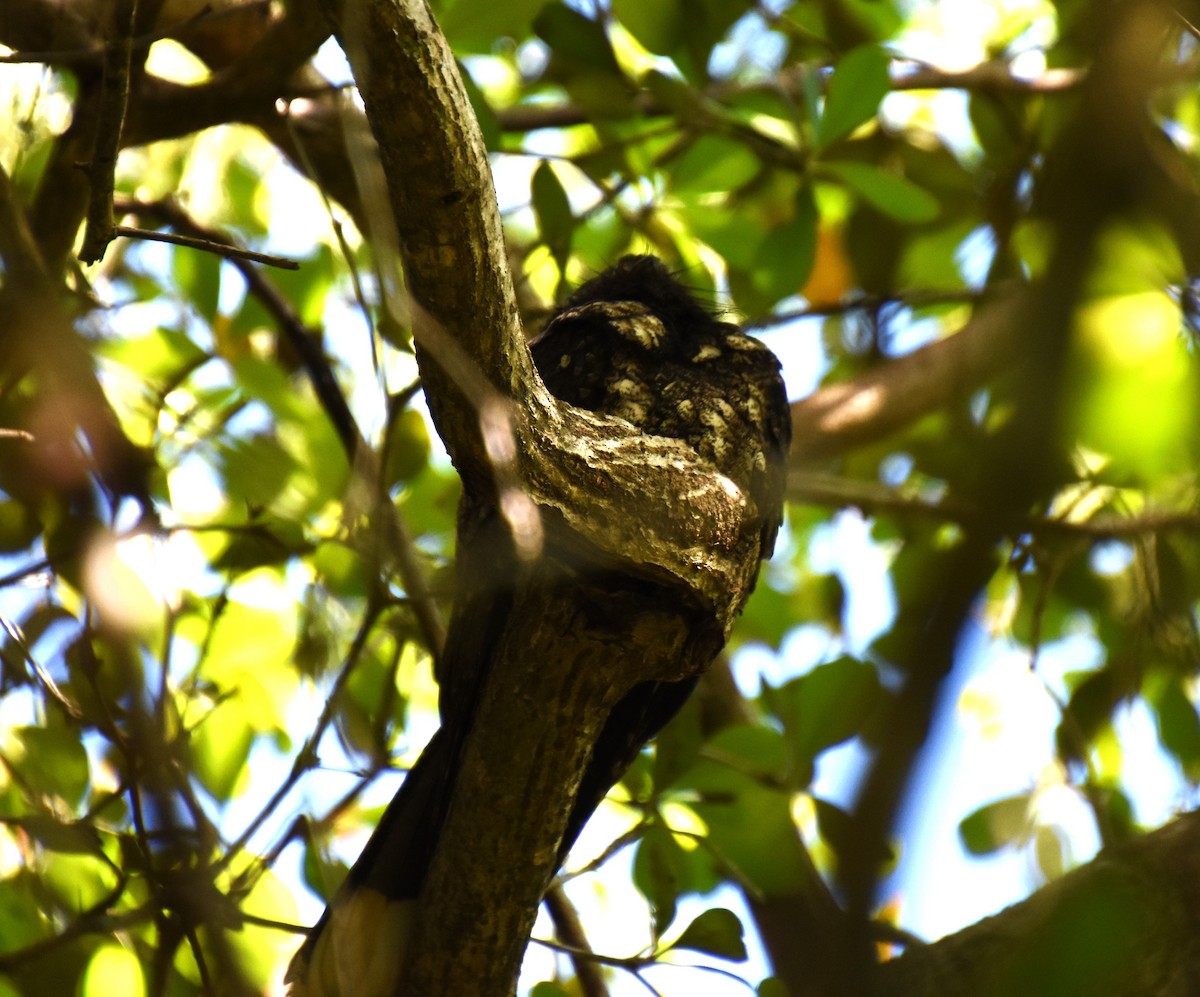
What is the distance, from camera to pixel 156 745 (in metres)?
1.14

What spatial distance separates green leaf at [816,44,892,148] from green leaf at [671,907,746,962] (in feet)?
6.10

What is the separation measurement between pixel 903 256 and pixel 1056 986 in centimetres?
324

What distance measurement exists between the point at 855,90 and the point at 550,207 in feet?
2.67

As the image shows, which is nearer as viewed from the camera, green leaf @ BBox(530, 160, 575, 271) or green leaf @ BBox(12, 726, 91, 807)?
green leaf @ BBox(12, 726, 91, 807)

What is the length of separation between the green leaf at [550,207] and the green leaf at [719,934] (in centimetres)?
155

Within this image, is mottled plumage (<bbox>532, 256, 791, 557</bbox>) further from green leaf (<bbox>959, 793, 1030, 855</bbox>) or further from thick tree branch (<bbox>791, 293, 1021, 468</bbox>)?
green leaf (<bbox>959, 793, 1030, 855</bbox>)

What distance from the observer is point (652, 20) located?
279cm

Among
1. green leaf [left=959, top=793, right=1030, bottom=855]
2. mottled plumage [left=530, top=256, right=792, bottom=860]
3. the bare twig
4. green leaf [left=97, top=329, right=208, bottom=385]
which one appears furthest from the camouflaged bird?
green leaf [left=959, top=793, right=1030, bottom=855]

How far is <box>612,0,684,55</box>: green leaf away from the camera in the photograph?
9.11 feet

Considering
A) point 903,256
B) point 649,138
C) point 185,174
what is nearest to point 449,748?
point 649,138

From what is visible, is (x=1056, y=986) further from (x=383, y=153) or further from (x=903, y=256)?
(x=903, y=256)

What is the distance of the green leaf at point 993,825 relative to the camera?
3096 mm

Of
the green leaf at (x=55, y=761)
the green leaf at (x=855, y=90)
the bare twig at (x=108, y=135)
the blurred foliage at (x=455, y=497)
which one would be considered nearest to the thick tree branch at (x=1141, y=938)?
the blurred foliage at (x=455, y=497)

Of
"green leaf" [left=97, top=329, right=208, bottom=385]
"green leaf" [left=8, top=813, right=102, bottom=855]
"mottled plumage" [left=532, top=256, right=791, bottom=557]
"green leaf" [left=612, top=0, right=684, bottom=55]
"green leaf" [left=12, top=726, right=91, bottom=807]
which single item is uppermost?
"green leaf" [left=612, top=0, right=684, bottom=55]
